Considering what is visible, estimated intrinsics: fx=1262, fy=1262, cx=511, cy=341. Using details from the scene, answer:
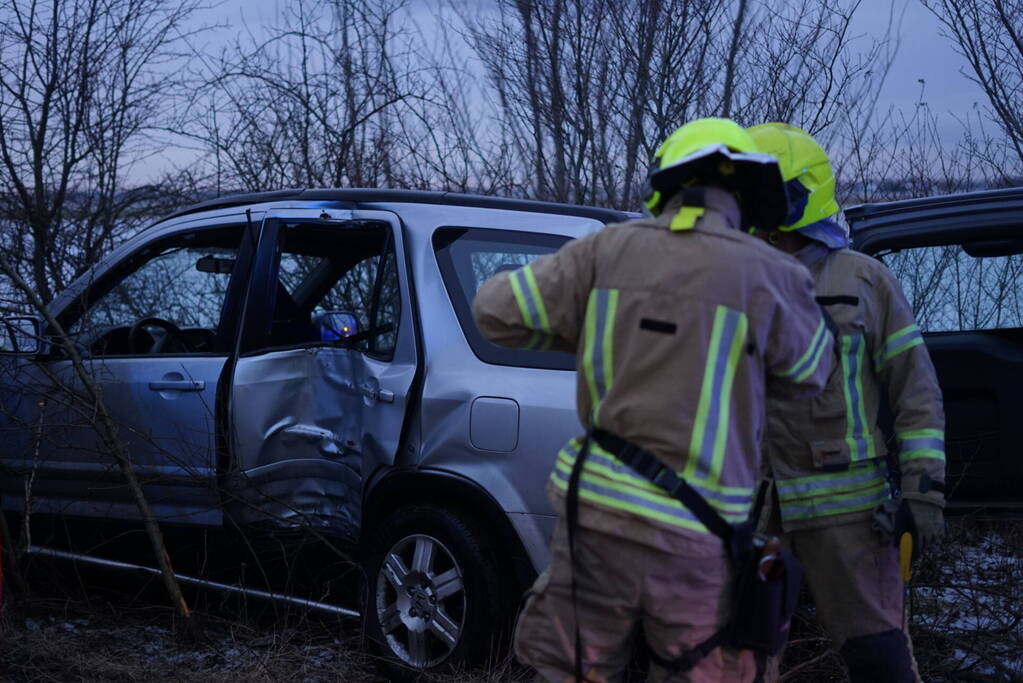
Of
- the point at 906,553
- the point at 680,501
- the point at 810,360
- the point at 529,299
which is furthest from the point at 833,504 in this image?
the point at 529,299

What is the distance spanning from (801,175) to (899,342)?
0.50 metres

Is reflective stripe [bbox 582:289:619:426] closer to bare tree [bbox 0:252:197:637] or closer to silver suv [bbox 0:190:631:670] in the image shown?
silver suv [bbox 0:190:631:670]

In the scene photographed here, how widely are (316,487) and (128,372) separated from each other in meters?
1.05

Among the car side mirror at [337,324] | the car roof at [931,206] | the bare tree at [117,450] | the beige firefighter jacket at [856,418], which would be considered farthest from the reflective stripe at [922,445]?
the bare tree at [117,450]

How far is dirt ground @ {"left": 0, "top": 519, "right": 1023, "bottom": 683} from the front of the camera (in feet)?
13.7

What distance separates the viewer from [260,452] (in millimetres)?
4633

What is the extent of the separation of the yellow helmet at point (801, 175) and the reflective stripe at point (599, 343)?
0.87m

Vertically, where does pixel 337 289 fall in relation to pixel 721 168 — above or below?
below

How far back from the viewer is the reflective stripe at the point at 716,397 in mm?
2557

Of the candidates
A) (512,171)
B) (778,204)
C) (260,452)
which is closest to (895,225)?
(778,204)

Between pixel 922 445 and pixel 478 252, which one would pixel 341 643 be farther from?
pixel 922 445

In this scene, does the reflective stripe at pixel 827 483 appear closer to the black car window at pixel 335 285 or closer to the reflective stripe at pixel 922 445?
the reflective stripe at pixel 922 445

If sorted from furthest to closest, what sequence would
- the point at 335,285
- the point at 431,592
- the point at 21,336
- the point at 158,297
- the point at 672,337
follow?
1. the point at 158,297
2. the point at 335,285
3. the point at 21,336
4. the point at 431,592
5. the point at 672,337

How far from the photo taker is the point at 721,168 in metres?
2.75
